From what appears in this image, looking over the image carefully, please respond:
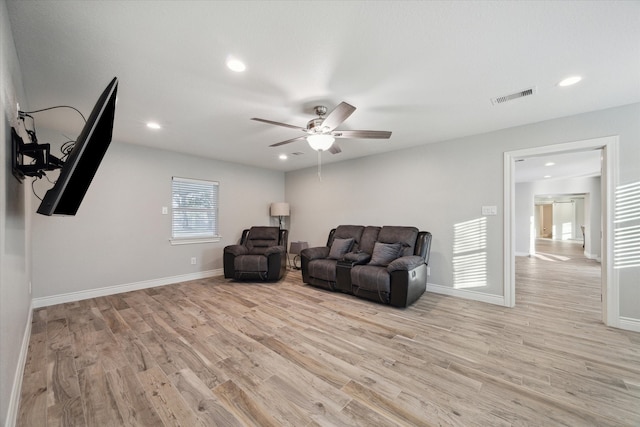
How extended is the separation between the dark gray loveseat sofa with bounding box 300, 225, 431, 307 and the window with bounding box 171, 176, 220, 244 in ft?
7.18

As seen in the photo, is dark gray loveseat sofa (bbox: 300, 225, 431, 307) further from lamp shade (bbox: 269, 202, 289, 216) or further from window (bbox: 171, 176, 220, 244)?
window (bbox: 171, 176, 220, 244)

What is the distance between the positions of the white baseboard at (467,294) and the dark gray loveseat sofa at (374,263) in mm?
422

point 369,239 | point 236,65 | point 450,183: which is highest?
point 236,65

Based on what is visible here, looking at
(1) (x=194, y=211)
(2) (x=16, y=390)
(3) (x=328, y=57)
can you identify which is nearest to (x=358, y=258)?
(3) (x=328, y=57)

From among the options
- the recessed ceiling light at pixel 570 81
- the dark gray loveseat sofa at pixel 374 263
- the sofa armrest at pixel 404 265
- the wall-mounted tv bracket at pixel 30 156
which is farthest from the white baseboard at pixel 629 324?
the wall-mounted tv bracket at pixel 30 156

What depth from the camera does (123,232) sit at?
13.0 ft

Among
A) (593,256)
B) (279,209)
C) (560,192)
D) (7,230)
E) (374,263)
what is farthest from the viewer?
(560,192)

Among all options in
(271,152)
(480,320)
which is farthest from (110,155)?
(480,320)

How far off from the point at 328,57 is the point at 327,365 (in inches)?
96.0

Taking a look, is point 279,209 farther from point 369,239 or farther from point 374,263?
point 374,263

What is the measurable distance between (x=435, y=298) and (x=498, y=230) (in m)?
1.32

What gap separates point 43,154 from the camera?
1.71 meters

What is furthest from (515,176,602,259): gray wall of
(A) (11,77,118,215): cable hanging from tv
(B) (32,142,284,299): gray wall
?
(A) (11,77,118,215): cable hanging from tv

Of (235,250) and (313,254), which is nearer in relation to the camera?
(313,254)
